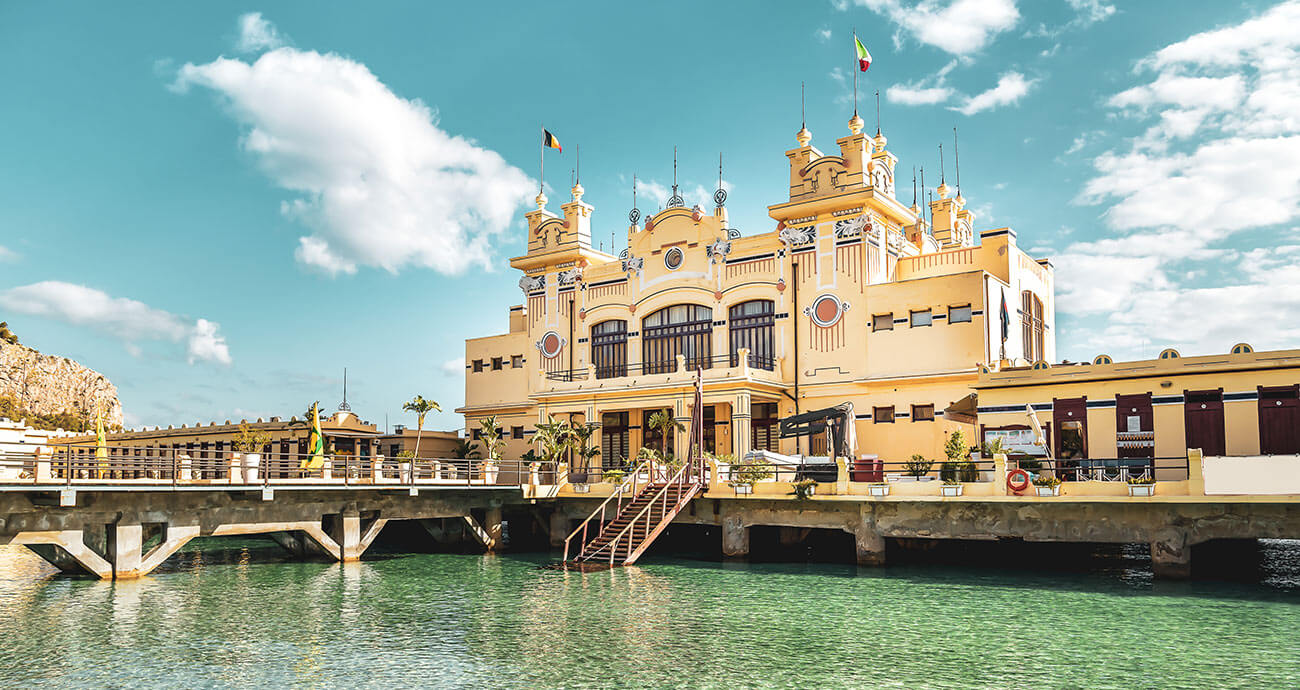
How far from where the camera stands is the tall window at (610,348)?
163 ft

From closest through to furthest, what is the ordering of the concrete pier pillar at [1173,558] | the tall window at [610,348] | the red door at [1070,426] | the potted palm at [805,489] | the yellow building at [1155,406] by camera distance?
the concrete pier pillar at [1173,558]
the yellow building at [1155,406]
the potted palm at [805,489]
the red door at [1070,426]
the tall window at [610,348]

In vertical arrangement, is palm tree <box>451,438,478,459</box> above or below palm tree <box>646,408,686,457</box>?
below

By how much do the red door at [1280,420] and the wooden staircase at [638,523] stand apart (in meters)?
17.4

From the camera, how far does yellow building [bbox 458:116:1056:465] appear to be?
41.3 m

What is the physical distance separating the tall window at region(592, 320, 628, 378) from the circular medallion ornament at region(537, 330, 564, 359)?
6.93 ft

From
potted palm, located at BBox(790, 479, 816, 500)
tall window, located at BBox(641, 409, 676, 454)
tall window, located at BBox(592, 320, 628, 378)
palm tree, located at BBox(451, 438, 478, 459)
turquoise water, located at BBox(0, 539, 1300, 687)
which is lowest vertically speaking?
turquoise water, located at BBox(0, 539, 1300, 687)

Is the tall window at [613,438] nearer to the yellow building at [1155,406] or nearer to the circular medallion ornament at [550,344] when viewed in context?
the circular medallion ornament at [550,344]

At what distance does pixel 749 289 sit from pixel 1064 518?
2140 cm

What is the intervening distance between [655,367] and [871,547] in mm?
20210

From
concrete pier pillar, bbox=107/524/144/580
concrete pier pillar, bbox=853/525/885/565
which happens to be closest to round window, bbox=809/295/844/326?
concrete pier pillar, bbox=853/525/885/565

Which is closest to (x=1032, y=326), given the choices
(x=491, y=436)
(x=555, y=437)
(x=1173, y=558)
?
(x=1173, y=558)

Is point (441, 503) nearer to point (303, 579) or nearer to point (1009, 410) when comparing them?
point (303, 579)

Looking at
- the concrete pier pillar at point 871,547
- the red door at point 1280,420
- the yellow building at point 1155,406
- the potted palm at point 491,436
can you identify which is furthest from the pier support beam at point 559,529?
the red door at point 1280,420

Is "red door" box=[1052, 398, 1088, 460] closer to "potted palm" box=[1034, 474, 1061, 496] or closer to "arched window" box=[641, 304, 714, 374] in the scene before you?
"potted palm" box=[1034, 474, 1061, 496]
